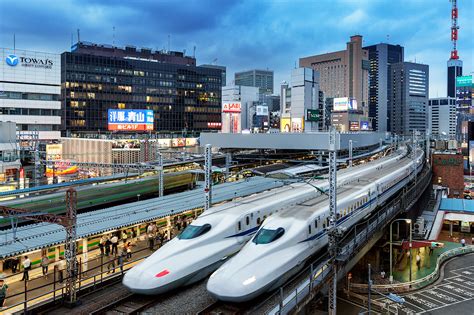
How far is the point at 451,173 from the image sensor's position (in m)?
85.5

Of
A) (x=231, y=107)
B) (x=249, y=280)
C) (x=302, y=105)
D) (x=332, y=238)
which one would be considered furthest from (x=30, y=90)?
(x=249, y=280)

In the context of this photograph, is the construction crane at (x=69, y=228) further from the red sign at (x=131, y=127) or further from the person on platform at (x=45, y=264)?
the red sign at (x=131, y=127)

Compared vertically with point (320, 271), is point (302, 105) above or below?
above

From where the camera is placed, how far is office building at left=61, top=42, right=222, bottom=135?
142750 millimetres

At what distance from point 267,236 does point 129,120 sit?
56906 mm

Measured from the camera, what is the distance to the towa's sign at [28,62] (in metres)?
78.6

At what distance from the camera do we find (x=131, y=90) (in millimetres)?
154250

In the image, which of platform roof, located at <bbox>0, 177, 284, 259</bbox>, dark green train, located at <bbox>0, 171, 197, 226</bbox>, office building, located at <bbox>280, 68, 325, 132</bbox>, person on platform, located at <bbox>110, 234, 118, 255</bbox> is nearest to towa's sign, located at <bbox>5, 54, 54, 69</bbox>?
dark green train, located at <bbox>0, 171, 197, 226</bbox>

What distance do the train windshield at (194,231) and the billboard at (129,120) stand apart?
51481mm

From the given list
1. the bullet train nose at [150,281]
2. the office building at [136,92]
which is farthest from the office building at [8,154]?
the office building at [136,92]

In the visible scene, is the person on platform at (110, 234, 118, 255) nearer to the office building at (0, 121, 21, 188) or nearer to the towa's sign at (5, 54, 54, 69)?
the office building at (0, 121, 21, 188)

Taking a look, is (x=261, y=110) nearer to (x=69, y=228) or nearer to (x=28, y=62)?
(x=28, y=62)

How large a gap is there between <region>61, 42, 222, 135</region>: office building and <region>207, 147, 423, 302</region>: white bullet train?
11245cm

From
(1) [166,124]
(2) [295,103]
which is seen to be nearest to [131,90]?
(1) [166,124]
